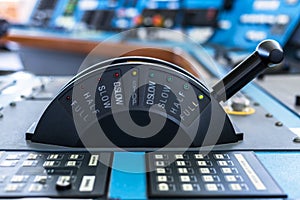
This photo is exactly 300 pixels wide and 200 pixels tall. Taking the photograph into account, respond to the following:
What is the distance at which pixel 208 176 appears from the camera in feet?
1.74

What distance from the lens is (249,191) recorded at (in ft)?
1.61

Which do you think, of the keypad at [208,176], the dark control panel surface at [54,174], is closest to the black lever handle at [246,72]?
the keypad at [208,176]

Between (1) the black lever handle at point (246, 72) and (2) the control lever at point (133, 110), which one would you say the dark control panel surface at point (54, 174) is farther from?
(1) the black lever handle at point (246, 72)

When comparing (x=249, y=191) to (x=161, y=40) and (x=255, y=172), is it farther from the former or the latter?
(x=161, y=40)

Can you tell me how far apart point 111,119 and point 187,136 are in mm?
122

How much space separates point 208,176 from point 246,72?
24 centimetres

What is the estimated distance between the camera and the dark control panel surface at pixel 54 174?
48 cm

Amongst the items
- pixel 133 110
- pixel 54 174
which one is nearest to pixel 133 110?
pixel 133 110

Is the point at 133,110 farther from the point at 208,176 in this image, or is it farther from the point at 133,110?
the point at 208,176

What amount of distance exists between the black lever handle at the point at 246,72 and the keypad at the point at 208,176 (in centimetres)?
12

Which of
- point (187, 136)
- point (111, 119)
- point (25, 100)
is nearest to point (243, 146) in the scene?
point (187, 136)

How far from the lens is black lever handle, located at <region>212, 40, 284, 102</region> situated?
673 mm

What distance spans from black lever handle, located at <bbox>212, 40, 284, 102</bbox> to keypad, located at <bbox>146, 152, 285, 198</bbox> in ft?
0.41

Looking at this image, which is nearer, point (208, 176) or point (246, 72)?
point (208, 176)
